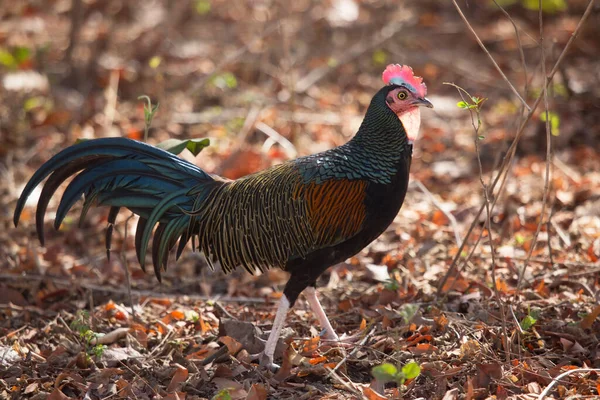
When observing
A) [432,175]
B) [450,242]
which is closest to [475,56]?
[432,175]

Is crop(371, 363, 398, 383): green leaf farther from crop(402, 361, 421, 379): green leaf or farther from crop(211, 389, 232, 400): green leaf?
crop(211, 389, 232, 400): green leaf

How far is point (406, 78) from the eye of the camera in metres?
4.47

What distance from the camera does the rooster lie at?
436cm

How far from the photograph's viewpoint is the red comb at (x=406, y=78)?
4.43 meters

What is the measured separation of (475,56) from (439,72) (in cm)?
71

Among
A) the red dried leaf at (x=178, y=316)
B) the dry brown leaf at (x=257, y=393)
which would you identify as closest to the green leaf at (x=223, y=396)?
the dry brown leaf at (x=257, y=393)

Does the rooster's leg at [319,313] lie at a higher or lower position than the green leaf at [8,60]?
lower

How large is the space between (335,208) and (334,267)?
1847 mm

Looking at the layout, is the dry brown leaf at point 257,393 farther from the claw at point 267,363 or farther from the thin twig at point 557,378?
the thin twig at point 557,378

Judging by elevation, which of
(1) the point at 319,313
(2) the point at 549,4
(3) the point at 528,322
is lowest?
(1) the point at 319,313

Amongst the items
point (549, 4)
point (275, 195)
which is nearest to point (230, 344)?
point (275, 195)

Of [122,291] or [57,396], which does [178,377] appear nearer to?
[57,396]

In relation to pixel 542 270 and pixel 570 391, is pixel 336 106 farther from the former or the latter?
pixel 570 391

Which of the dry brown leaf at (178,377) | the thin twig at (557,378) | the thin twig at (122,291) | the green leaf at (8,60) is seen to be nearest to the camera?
the thin twig at (557,378)
